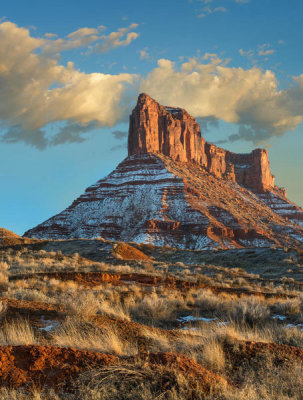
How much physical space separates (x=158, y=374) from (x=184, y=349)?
1.59 m

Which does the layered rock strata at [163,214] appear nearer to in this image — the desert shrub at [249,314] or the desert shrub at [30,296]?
the desert shrub at [249,314]

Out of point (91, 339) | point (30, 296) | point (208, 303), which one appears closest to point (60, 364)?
point (91, 339)

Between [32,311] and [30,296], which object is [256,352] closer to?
[32,311]

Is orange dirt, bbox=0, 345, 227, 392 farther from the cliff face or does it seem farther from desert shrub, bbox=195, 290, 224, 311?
the cliff face

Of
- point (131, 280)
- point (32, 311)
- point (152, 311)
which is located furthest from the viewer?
point (131, 280)

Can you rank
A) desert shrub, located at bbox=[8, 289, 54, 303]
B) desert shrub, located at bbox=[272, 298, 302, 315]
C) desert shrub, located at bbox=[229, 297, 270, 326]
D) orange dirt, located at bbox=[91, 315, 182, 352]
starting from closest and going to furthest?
1. orange dirt, located at bbox=[91, 315, 182, 352]
2. desert shrub, located at bbox=[229, 297, 270, 326]
3. desert shrub, located at bbox=[8, 289, 54, 303]
4. desert shrub, located at bbox=[272, 298, 302, 315]

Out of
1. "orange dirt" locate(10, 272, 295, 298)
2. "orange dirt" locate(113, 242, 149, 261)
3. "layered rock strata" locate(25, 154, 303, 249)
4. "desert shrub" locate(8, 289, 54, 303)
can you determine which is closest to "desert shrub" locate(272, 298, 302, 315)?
"orange dirt" locate(10, 272, 295, 298)

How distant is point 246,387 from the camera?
3.61 meters

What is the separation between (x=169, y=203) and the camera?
104625 millimetres

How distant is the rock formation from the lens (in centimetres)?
9538

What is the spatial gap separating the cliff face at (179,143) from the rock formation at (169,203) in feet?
1.32

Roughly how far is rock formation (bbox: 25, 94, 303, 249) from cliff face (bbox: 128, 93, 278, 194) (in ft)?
1.32

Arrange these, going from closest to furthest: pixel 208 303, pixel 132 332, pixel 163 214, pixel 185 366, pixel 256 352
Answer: pixel 185 366
pixel 256 352
pixel 132 332
pixel 208 303
pixel 163 214

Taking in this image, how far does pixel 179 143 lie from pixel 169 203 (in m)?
43.8
